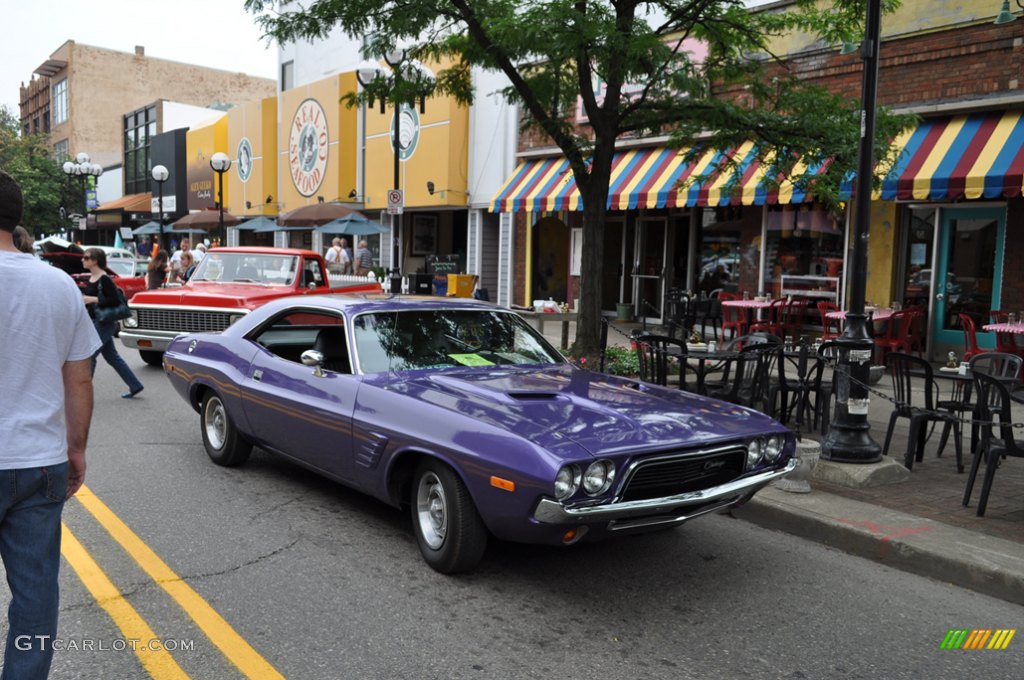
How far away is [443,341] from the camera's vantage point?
571 cm

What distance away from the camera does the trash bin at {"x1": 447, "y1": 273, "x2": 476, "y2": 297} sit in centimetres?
2084

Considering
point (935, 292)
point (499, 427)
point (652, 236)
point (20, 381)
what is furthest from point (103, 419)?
point (652, 236)

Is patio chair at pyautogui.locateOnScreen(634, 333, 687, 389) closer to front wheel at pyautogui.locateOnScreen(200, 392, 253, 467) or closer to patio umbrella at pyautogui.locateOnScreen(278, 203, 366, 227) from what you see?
front wheel at pyautogui.locateOnScreen(200, 392, 253, 467)

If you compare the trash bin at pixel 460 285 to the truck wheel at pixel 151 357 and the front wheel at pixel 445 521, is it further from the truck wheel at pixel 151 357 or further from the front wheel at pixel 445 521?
the front wheel at pixel 445 521

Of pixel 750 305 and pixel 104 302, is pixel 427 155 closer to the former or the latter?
pixel 750 305

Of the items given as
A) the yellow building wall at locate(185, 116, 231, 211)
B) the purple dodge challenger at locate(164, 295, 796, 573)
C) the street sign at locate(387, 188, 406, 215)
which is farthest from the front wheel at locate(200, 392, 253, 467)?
the yellow building wall at locate(185, 116, 231, 211)

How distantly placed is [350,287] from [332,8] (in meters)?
4.44

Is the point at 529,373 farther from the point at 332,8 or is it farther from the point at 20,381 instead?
the point at 332,8

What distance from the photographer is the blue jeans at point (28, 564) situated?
2680 millimetres

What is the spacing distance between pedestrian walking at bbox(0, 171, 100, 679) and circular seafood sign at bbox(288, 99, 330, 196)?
86.8 feet

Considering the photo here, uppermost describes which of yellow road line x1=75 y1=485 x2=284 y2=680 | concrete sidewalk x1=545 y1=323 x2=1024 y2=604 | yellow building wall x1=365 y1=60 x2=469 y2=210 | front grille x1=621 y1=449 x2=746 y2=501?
yellow building wall x1=365 y1=60 x2=469 y2=210

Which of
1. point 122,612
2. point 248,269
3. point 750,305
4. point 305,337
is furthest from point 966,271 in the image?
point 122,612

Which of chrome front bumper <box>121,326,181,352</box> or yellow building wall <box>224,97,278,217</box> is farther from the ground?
yellow building wall <box>224,97,278,217</box>

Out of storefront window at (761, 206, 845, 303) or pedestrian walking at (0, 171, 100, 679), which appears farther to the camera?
storefront window at (761, 206, 845, 303)
